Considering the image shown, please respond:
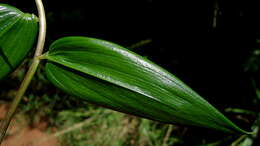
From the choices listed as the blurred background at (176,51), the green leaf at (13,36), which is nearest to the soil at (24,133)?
the blurred background at (176,51)

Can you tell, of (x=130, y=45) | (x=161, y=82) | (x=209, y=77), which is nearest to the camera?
(x=161, y=82)

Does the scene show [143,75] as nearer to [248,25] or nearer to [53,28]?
[248,25]

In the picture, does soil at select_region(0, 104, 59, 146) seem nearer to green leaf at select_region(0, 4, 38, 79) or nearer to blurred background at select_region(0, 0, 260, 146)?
blurred background at select_region(0, 0, 260, 146)

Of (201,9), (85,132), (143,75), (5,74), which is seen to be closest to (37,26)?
(5,74)

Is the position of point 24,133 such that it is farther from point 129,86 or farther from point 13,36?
point 129,86

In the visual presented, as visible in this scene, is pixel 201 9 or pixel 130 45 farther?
pixel 130 45
